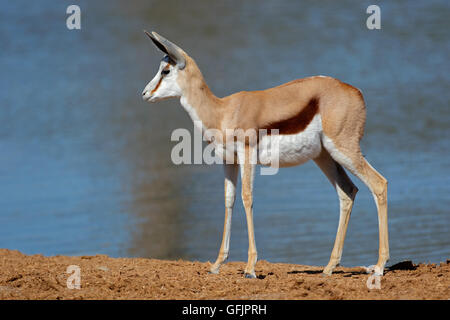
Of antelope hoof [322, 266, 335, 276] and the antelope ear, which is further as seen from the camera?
antelope hoof [322, 266, 335, 276]

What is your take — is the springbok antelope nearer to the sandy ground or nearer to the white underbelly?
the white underbelly

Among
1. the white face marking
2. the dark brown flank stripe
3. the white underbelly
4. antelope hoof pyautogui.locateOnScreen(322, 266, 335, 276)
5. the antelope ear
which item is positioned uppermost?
the antelope ear

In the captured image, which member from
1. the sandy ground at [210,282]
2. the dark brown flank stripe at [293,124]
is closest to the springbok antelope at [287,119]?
the dark brown flank stripe at [293,124]

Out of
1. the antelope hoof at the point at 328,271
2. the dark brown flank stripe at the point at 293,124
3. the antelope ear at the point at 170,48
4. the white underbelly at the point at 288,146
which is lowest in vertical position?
the antelope hoof at the point at 328,271

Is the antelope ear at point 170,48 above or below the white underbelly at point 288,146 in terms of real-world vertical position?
above

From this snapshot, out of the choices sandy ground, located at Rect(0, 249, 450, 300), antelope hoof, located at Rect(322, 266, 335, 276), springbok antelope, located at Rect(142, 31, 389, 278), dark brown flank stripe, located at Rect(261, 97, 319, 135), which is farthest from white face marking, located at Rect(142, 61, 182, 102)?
antelope hoof, located at Rect(322, 266, 335, 276)

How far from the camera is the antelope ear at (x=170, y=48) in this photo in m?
7.73

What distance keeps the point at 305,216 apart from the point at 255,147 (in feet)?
16.0

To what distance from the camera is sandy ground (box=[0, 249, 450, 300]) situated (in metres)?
6.28

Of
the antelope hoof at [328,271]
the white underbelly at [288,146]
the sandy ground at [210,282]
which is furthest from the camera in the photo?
the antelope hoof at [328,271]

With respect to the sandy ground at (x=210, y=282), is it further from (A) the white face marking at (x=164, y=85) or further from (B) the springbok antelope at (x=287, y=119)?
(A) the white face marking at (x=164, y=85)

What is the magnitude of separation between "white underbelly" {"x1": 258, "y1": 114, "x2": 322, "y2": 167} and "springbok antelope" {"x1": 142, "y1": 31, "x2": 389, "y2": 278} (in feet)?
0.04

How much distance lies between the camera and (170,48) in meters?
7.80

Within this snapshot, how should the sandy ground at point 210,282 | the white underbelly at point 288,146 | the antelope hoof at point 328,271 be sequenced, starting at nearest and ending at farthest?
the sandy ground at point 210,282, the white underbelly at point 288,146, the antelope hoof at point 328,271
